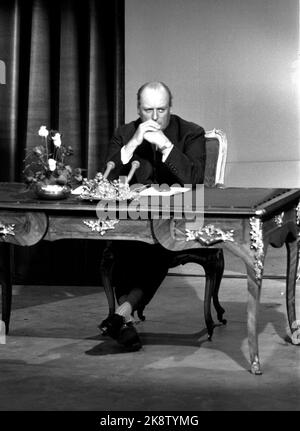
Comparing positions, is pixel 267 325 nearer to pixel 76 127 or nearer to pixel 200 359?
pixel 200 359

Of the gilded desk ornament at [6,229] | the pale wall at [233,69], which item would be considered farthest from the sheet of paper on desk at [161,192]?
the pale wall at [233,69]

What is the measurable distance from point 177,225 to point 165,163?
2.26ft

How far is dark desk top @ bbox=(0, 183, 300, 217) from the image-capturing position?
3.78 metres

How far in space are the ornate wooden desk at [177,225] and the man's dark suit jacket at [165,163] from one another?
0.35 meters

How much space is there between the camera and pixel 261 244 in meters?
3.77

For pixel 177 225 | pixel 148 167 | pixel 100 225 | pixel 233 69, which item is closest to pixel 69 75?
pixel 233 69

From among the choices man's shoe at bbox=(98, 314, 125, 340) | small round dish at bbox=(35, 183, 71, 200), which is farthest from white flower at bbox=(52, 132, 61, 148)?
man's shoe at bbox=(98, 314, 125, 340)

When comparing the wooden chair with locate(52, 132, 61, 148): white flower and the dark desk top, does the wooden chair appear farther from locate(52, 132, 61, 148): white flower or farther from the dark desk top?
locate(52, 132, 61, 148): white flower

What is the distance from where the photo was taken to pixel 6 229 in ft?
13.3

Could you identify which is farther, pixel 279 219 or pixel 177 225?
pixel 279 219

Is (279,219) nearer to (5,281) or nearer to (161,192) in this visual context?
(161,192)

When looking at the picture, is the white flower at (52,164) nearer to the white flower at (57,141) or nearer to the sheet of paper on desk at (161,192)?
the white flower at (57,141)

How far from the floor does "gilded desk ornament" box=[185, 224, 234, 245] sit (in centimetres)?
58

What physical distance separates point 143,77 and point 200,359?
126 inches
